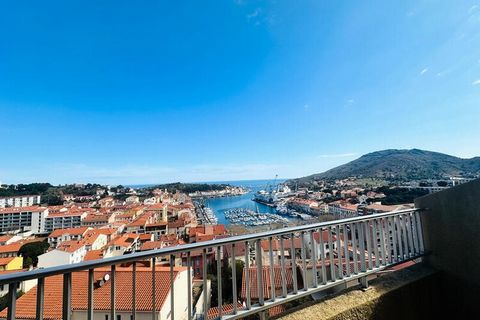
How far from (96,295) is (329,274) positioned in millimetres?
1896

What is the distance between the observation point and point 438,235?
2408 millimetres

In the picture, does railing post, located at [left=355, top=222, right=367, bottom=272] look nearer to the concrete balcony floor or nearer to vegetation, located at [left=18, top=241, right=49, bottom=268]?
the concrete balcony floor

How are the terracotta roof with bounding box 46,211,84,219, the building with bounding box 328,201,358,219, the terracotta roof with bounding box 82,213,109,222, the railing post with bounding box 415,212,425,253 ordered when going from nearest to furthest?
the railing post with bounding box 415,212,425,253 → the building with bounding box 328,201,358,219 → the terracotta roof with bounding box 82,213,109,222 → the terracotta roof with bounding box 46,211,84,219

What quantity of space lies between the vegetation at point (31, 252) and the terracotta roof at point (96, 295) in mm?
30895

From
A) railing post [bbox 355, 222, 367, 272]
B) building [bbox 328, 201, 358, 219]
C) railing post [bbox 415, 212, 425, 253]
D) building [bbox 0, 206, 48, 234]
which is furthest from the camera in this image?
building [bbox 0, 206, 48, 234]

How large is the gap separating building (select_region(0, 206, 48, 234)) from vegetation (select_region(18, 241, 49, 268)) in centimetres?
2182

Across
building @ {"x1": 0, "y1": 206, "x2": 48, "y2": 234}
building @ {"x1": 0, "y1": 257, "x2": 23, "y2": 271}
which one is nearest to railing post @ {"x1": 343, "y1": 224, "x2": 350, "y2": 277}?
building @ {"x1": 0, "y1": 257, "x2": 23, "y2": 271}

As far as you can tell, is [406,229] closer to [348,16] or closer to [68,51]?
[348,16]

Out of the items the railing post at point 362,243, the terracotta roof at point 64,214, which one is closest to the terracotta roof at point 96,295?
the railing post at point 362,243

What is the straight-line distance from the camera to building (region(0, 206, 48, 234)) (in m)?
44.2

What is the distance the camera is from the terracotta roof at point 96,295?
1.30m

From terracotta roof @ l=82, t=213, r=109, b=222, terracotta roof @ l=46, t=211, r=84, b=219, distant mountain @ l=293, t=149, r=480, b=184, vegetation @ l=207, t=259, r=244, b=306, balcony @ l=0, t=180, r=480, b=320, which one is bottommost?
terracotta roof @ l=82, t=213, r=109, b=222

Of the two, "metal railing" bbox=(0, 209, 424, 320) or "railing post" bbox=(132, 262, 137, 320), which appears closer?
"metal railing" bbox=(0, 209, 424, 320)

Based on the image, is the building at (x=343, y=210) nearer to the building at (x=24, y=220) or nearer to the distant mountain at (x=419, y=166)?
the distant mountain at (x=419, y=166)
